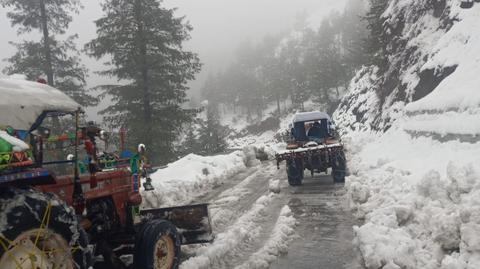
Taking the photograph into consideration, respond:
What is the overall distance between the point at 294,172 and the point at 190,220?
8.34 m

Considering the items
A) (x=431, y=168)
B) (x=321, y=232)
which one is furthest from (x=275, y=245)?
(x=431, y=168)

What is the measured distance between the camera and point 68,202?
4.62m

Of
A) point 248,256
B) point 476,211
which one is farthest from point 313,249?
point 476,211

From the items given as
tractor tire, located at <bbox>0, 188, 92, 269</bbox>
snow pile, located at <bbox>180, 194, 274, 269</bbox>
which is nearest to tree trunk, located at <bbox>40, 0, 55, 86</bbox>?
snow pile, located at <bbox>180, 194, 274, 269</bbox>

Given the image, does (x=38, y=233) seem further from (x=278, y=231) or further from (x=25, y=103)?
(x=278, y=231)

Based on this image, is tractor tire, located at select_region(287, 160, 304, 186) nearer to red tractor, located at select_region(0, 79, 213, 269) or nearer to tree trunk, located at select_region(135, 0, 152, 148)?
red tractor, located at select_region(0, 79, 213, 269)

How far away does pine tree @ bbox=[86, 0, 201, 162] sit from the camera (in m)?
Result: 20.4

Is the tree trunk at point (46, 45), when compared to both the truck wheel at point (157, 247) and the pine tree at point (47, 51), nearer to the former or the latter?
the pine tree at point (47, 51)

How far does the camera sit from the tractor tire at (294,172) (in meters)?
14.7

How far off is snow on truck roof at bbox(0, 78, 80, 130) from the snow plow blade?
3031 millimetres

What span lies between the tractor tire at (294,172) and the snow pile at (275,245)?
5327mm

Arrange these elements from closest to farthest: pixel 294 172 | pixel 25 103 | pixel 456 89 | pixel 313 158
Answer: pixel 25 103 < pixel 456 89 < pixel 294 172 < pixel 313 158

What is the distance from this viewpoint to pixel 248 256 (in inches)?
264

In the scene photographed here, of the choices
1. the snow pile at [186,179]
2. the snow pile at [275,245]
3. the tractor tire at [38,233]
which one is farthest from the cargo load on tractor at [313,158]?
the tractor tire at [38,233]
